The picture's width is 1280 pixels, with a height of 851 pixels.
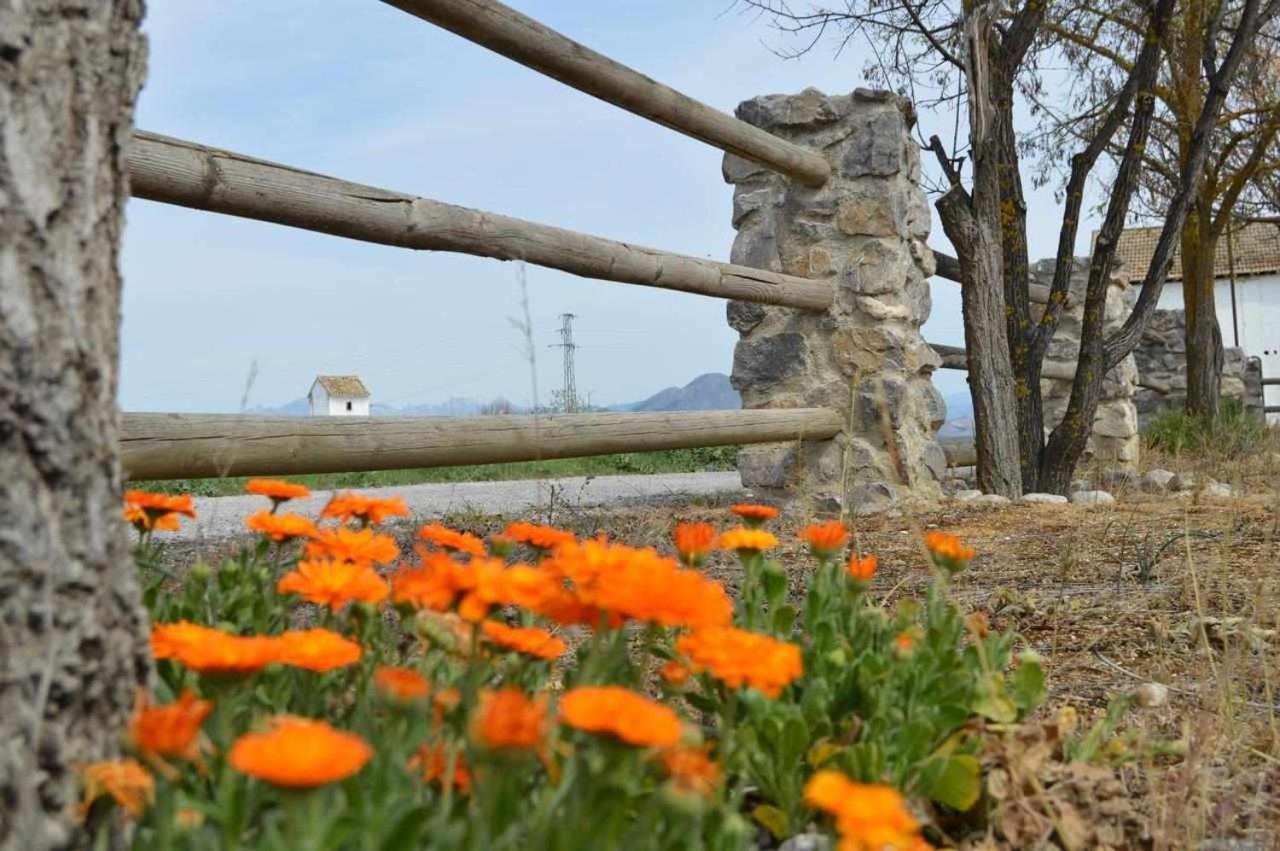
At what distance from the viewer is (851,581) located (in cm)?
144

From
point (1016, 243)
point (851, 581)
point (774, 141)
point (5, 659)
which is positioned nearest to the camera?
point (5, 659)

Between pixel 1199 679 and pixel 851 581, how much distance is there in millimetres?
1104

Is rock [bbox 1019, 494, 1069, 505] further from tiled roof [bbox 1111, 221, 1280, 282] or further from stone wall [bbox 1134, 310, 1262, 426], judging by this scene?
tiled roof [bbox 1111, 221, 1280, 282]

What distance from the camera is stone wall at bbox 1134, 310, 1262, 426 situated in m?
12.3

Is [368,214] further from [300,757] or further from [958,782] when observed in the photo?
[300,757]

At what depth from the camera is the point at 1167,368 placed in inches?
494

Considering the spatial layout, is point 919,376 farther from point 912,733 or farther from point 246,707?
point 246,707

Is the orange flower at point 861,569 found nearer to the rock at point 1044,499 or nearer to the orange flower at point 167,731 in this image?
the orange flower at point 167,731

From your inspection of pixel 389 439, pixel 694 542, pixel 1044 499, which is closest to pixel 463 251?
pixel 389 439

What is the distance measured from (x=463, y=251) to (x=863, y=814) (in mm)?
2541

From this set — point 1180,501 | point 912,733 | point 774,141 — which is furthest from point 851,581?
point 1180,501

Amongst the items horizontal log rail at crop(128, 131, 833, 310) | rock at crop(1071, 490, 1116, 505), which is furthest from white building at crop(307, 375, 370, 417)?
horizontal log rail at crop(128, 131, 833, 310)

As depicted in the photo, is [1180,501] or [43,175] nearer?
[43,175]

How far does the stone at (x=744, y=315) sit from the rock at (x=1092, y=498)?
186 centimetres
